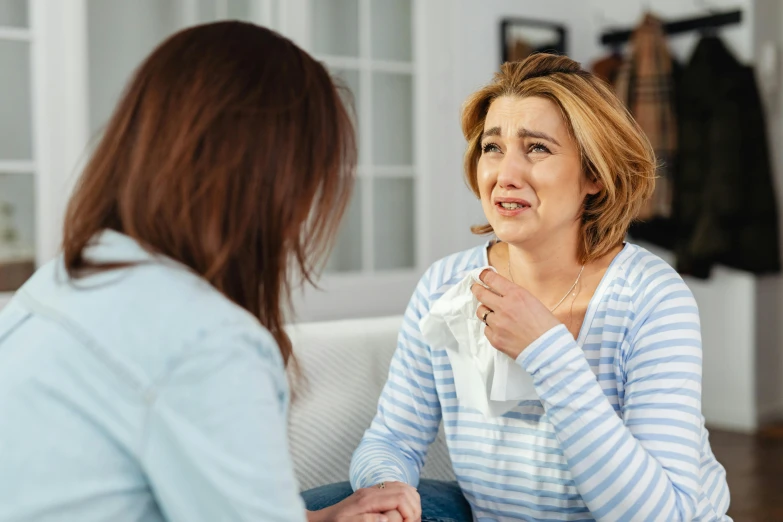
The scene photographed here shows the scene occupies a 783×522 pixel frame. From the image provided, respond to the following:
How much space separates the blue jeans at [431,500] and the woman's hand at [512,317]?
350mm

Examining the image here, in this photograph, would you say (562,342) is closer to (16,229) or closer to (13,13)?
(16,229)

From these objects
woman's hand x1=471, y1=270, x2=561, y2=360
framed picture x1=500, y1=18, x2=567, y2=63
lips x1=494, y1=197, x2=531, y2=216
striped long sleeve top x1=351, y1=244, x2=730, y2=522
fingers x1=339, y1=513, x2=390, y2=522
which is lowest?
fingers x1=339, y1=513, x2=390, y2=522

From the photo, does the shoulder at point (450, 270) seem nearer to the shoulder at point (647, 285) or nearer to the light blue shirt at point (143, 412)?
the shoulder at point (647, 285)

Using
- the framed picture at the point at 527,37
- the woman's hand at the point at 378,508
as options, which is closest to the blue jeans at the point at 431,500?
the woman's hand at the point at 378,508

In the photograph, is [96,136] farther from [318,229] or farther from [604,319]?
[604,319]

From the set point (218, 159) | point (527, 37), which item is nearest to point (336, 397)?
point (218, 159)

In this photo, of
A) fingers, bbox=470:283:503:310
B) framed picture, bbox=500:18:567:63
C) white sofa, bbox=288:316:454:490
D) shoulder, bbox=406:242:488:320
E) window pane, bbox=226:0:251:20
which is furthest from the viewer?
framed picture, bbox=500:18:567:63

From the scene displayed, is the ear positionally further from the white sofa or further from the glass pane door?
the glass pane door

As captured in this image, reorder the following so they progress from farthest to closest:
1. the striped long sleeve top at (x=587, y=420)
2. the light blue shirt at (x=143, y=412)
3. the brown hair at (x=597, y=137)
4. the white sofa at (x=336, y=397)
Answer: the white sofa at (x=336, y=397) < the brown hair at (x=597, y=137) < the striped long sleeve top at (x=587, y=420) < the light blue shirt at (x=143, y=412)

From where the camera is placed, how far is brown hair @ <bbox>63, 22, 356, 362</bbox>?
818 mm

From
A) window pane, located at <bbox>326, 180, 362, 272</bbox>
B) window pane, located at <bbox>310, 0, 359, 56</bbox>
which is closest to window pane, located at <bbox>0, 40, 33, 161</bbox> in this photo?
window pane, located at <bbox>310, 0, 359, 56</bbox>

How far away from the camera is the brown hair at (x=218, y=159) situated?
0.82m

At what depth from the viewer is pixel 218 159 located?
0.82 meters

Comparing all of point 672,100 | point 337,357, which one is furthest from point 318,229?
point 672,100
